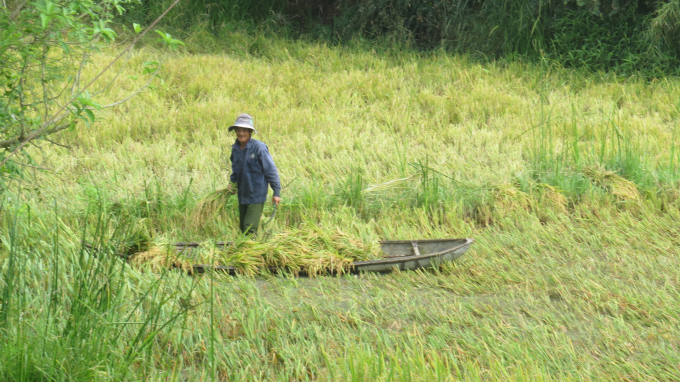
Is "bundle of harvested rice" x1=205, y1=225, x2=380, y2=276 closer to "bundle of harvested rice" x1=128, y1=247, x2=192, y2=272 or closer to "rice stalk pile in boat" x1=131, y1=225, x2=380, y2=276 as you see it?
"rice stalk pile in boat" x1=131, y1=225, x2=380, y2=276

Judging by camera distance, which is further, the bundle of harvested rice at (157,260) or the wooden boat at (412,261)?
the wooden boat at (412,261)

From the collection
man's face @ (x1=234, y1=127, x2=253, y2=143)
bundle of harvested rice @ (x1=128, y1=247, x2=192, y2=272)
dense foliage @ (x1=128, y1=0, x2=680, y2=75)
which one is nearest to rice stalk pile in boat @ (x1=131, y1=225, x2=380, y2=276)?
bundle of harvested rice @ (x1=128, y1=247, x2=192, y2=272)

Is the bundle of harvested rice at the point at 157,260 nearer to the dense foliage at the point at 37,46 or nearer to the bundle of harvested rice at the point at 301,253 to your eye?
the bundle of harvested rice at the point at 301,253

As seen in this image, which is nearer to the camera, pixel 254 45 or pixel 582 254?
pixel 582 254

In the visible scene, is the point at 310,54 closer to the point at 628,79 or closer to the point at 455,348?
the point at 628,79

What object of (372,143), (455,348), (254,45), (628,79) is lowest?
(455,348)

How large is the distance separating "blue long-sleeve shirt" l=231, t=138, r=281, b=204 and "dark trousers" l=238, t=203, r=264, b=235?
2.5 inches

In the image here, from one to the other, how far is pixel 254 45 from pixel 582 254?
7.85 m

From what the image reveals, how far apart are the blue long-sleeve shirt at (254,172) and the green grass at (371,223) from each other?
50cm

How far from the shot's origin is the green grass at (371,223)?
11.7ft

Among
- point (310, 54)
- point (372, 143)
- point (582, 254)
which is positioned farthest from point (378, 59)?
point (582, 254)

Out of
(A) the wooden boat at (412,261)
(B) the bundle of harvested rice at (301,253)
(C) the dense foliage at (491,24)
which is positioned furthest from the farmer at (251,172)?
(C) the dense foliage at (491,24)

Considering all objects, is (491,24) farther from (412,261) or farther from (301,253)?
(301,253)

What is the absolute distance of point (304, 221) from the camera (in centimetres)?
596
